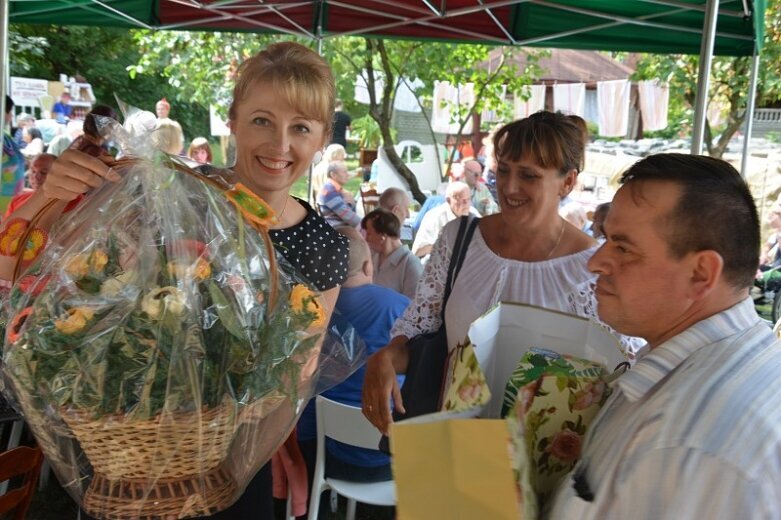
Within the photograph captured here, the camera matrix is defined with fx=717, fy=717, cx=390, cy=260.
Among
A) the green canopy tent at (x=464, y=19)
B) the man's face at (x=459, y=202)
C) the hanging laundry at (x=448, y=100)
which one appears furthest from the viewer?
the hanging laundry at (x=448, y=100)

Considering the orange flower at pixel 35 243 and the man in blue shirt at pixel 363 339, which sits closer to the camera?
the orange flower at pixel 35 243

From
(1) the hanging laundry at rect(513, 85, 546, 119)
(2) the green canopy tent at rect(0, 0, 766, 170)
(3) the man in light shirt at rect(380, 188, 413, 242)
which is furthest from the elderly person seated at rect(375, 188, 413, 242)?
(1) the hanging laundry at rect(513, 85, 546, 119)

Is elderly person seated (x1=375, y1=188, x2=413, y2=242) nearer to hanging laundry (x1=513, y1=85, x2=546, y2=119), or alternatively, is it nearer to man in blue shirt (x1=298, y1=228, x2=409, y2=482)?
man in blue shirt (x1=298, y1=228, x2=409, y2=482)

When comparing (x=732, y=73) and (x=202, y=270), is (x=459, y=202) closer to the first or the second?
(x=732, y=73)

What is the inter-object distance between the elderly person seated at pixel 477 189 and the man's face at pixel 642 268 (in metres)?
7.82

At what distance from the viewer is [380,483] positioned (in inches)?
127

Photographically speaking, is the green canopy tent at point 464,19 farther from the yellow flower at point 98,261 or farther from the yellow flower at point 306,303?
the yellow flower at point 98,261

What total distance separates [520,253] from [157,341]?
1.29 metres

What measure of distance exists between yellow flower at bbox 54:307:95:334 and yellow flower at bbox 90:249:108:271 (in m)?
0.09

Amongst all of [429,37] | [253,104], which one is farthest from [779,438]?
[429,37]

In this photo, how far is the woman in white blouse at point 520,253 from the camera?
2076 millimetres

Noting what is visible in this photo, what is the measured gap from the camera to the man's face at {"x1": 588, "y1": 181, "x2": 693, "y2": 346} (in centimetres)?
116

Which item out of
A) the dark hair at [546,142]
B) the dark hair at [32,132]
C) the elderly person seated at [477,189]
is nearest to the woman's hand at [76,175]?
the dark hair at [546,142]

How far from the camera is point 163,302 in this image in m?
1.16
